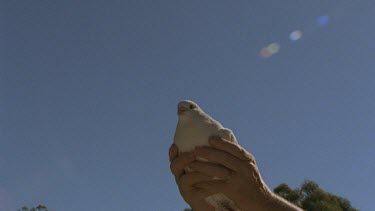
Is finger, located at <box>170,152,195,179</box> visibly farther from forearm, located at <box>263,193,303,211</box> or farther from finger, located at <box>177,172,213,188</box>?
forearm, located at <box>263,193,303,211</box>

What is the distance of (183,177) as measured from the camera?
4383 millimetres

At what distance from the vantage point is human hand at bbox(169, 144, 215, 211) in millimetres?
4328

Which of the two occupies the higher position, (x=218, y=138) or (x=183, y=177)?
(x=218, y=138)

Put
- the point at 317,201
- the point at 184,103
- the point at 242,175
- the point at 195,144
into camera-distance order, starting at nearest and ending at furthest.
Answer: the point at 242,175 → the point at 195,144 → the point at 184,103 → the point at 317,201

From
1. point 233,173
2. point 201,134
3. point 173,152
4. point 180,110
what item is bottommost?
point 233,173

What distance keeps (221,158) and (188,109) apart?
42.4 inches

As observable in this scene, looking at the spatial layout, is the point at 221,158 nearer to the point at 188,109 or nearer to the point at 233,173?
the point at 233,173

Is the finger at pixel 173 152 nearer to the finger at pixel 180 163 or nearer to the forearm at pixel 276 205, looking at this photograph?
the finger at pixel 180 163

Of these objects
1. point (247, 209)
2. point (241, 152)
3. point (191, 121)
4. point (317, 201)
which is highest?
point (317, 201)

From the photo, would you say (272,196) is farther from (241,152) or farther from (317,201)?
(317,201)

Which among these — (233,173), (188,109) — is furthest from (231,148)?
(188,109)

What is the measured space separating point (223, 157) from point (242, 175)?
0.30m

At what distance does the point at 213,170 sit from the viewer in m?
4.21

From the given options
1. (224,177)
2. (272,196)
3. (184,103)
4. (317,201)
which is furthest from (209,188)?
(317,201)
